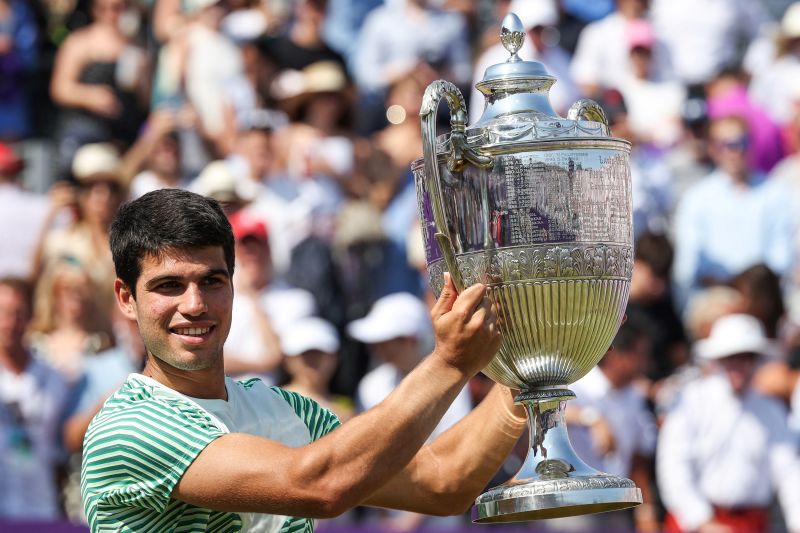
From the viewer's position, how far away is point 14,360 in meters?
7.89

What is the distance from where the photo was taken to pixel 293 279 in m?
8.79

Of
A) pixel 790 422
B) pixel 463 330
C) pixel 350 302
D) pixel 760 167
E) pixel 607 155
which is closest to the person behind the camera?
pixel 463 330

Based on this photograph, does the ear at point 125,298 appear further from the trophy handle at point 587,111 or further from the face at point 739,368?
the face at point 739,368

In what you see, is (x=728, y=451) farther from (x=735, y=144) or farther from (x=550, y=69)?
(x=550, y=69)

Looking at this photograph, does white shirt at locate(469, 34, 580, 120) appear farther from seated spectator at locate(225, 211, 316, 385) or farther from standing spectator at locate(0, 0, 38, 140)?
standing spectator at locate(0, 0, 38, 140)

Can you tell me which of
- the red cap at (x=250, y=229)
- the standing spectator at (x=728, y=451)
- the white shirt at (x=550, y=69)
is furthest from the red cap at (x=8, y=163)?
the standing spectator at (x=728, y=451)

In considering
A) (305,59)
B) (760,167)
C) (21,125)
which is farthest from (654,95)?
(21,125)

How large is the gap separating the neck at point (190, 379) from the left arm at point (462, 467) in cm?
60

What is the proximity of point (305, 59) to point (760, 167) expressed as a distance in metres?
2.79

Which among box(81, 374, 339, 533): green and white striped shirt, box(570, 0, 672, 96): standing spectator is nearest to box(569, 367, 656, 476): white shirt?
box(570, 0, 672, 96): standing spectator

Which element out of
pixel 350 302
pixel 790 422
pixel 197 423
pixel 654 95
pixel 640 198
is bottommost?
pixel 197 423

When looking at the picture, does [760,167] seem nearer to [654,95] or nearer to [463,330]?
[654,95]

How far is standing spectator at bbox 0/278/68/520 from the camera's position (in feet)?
25.1

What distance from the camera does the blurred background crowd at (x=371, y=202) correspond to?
8031 mm
